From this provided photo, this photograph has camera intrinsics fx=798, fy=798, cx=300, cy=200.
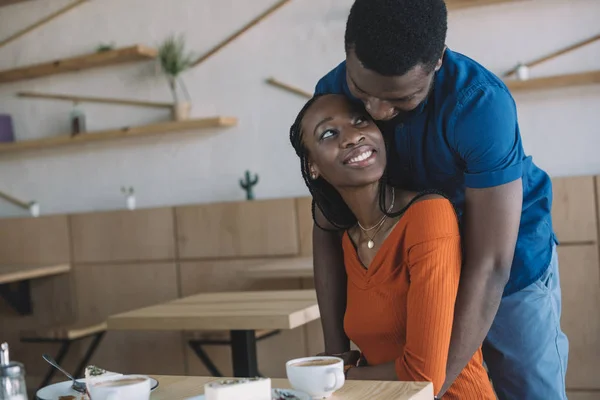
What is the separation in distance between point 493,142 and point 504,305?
0.45 m

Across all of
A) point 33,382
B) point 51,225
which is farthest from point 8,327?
point 51,225

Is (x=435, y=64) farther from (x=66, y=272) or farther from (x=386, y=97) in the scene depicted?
(x=66, y=272)

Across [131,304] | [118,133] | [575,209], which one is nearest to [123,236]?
[131,304]

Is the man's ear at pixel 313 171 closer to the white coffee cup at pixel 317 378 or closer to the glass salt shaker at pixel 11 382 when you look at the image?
the white coffee cup at pixel 317 378

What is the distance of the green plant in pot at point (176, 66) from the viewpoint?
4.63 m

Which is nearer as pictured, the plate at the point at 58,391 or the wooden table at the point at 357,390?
the wooden table at the point at 357,390

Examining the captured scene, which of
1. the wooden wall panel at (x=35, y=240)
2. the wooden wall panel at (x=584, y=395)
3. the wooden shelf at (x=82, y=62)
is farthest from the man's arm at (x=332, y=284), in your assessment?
the wooden wall panel at (x=35, y=240)

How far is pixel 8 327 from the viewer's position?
17.0 feet

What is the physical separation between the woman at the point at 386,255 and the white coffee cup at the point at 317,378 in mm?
301

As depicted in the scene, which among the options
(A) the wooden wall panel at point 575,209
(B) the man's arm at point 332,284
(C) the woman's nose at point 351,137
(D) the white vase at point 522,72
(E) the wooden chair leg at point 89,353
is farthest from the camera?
(E) the wooden chair leg at point 89,353

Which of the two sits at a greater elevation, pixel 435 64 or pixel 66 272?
pixel 435 64

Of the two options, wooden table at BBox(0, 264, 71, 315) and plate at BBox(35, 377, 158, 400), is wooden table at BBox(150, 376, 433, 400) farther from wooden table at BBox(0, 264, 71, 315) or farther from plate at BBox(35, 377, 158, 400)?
wooden table at BBox(0, 264, 71, 315)

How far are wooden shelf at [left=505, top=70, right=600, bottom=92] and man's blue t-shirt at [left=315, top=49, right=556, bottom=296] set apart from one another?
2.10m

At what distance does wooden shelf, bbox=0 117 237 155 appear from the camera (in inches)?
180
